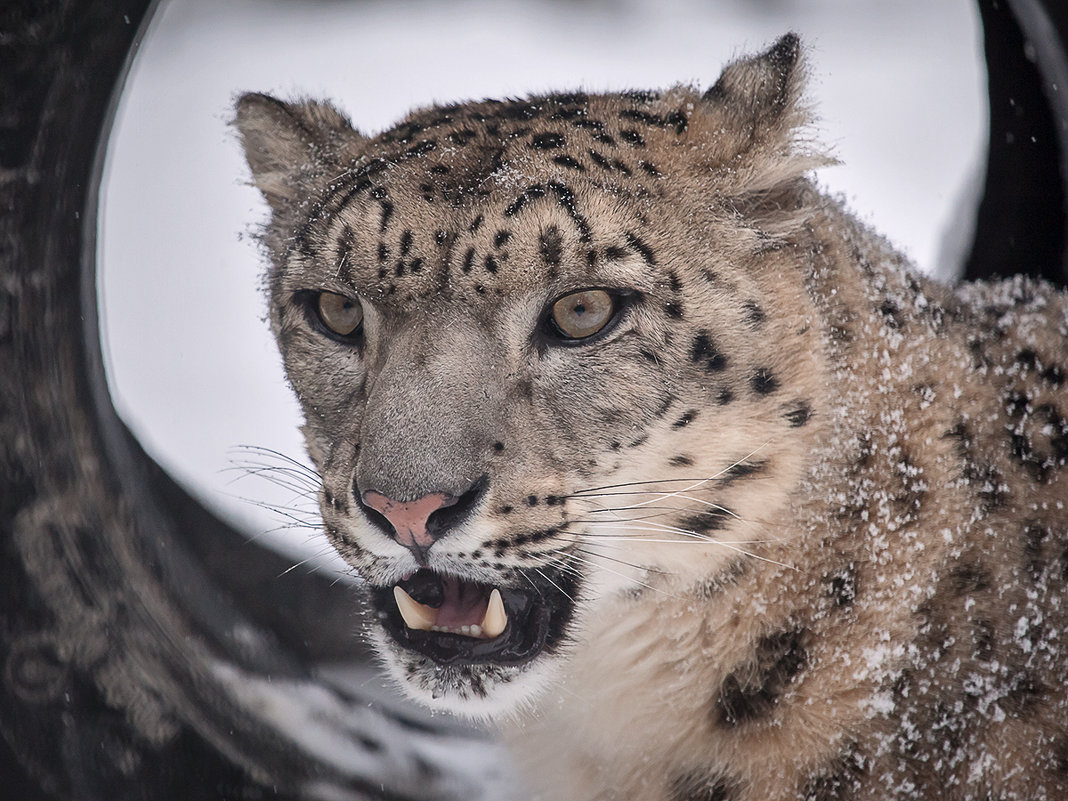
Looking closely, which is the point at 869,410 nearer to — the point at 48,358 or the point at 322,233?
the point at 322,233

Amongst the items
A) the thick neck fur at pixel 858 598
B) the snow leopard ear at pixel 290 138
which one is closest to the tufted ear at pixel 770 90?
the thick neck fur at pixel 858 598

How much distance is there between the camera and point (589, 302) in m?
2.12

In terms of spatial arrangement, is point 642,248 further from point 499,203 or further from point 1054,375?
point 1054,375

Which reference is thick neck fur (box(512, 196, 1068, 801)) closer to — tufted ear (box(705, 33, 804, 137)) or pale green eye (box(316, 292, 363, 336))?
tufted ear (box(705, 33, 804, 137))

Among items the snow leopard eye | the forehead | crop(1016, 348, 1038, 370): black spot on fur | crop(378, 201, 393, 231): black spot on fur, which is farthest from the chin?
crop(1016, 348, 1038, 370): black spot on fur

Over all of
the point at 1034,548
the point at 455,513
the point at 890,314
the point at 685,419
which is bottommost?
the point at 1034,548

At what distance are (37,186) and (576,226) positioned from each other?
51.3 inches

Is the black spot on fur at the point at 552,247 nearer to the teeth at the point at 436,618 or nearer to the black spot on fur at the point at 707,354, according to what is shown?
the black spot on fur at the point at 707,354

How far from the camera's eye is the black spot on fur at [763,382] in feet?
7.22

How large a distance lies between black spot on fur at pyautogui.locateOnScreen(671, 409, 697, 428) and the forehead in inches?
12.4

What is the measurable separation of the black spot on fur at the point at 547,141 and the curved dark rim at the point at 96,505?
1.00m

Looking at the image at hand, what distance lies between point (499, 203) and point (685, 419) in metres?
0.59

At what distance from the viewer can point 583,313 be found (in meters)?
2.13

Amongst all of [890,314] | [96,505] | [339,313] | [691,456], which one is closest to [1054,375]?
[890,314]
